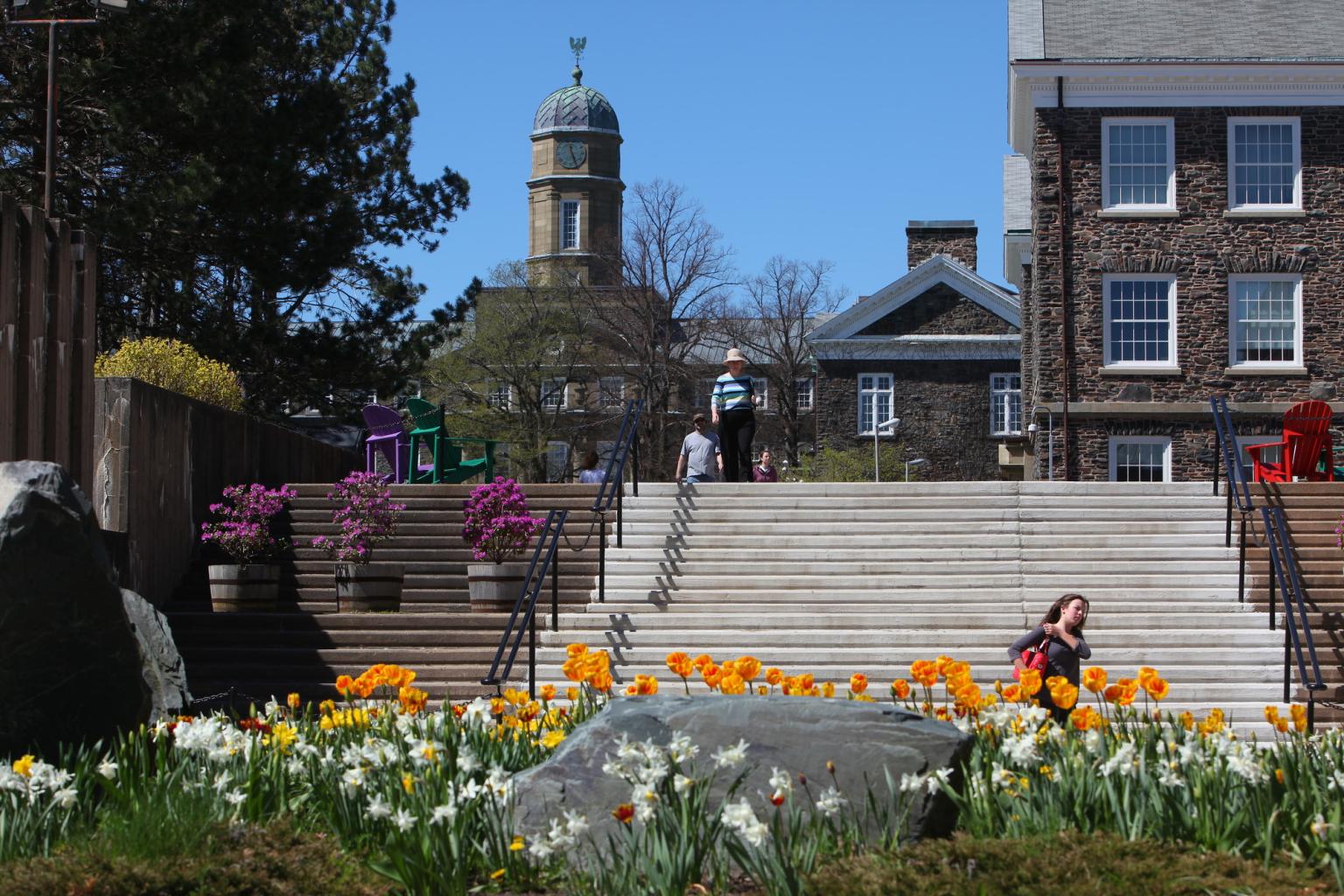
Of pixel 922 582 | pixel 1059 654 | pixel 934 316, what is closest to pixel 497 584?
pixel 922 582

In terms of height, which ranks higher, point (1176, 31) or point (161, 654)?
point (1176, 31)

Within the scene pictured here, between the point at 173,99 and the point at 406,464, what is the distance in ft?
22.7

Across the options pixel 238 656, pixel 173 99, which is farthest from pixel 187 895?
pixel 173 99

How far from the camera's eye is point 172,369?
69.6 ft

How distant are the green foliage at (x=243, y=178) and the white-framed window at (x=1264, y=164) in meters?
14.4

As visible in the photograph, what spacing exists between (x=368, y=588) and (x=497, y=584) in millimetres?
1284

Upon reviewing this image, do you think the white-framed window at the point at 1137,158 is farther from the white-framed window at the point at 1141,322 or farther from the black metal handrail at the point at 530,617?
the black metal handrail at the point at 530,617

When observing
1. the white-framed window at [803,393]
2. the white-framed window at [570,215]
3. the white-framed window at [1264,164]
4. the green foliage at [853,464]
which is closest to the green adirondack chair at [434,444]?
the white-framed window at [1264,164]

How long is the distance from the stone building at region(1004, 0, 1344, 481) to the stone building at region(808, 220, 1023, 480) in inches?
866

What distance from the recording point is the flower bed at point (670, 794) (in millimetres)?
5684

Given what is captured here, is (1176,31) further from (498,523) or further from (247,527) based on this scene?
(247,527)

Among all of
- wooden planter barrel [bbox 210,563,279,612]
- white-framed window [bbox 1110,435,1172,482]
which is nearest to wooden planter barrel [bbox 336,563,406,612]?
wooden planter barrel [bbox 210,563,279,612]

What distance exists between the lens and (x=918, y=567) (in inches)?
663

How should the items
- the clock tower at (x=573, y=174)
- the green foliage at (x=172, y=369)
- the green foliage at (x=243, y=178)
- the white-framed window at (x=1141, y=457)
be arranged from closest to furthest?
the green foliage at (x=172, y=369)
the green foliage at (x=243, y=178)
the white-framed window at (x=1141, y=457)
the clock tower at (x=573, y=174)
